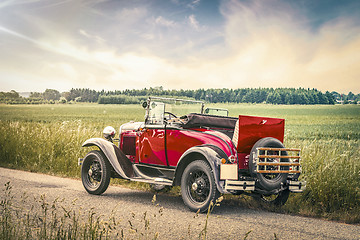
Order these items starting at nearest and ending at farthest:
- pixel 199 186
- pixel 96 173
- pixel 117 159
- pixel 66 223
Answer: pixel 66 223
pixel 199 186
pixel 117 159
pixel 96 173

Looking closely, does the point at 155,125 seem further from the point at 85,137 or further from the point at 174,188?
the point at 85,137

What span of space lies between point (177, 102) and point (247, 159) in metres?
2.21

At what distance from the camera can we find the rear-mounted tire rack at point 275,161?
602 cm

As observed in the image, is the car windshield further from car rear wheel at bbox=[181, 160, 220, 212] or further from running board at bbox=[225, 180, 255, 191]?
running board at bbox=[225, 180, 255, 191]

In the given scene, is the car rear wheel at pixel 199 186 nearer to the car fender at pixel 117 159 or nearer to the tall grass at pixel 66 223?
the tall grass at pixel 66 223

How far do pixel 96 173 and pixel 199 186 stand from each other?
2.61 m

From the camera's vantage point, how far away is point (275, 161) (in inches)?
254

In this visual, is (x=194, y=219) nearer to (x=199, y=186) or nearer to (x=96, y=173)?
(x=199, y=186)

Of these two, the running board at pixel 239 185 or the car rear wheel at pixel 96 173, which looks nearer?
the running board at pixel 239 185

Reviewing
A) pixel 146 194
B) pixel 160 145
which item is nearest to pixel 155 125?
pixel 160 145

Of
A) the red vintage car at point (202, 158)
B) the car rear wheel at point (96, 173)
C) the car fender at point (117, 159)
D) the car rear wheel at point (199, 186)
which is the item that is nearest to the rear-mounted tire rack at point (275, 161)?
the red vintage car at point (202, 158)

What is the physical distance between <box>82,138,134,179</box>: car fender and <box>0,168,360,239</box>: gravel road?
49 cm

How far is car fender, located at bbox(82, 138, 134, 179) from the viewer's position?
25.1 ft

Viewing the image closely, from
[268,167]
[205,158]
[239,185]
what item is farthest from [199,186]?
[268,167]
